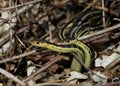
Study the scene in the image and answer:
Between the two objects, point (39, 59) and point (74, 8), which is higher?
point (74, 8)

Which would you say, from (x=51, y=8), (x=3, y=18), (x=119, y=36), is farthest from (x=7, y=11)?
(x=119, y=36)

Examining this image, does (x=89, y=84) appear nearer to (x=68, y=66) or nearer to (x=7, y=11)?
(x=68, y=66)

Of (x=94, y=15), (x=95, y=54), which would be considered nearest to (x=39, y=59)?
(x=95, y=54)

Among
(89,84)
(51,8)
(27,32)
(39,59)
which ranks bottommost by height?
(89,84)

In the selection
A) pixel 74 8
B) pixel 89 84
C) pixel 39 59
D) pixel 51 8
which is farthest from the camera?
pixel 74 8

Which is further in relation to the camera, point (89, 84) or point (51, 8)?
point (51, 8)

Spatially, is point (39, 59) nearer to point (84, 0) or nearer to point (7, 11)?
point (7, 11)

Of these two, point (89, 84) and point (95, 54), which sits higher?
point (95, 54)

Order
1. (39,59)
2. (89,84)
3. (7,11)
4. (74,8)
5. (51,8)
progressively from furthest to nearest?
1. (74,8)
2. (51,8)
3. (7,11)
4. (39,59)
5. (89,84)

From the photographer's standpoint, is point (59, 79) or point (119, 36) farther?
point (119, 36)
